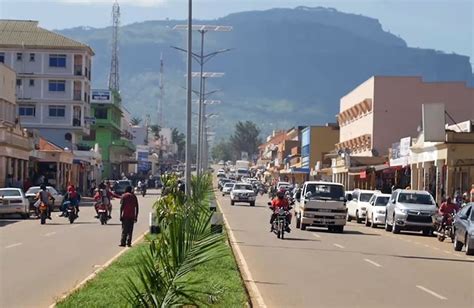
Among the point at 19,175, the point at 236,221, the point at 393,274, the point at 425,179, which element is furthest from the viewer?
the point at 19,175

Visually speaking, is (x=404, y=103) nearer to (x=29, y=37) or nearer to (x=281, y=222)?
(x=29, y=37)

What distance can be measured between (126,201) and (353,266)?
710 centimetres

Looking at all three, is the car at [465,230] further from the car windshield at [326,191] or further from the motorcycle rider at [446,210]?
the car windshield at [326,191]

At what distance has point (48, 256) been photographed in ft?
77.5

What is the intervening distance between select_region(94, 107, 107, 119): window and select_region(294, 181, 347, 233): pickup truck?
87.7m

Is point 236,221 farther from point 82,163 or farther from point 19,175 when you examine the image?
point 82,163

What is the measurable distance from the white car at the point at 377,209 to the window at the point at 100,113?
8071 centimetres

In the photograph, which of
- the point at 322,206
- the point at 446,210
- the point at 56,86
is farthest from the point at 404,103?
the point at 446,210

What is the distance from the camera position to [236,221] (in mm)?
45406

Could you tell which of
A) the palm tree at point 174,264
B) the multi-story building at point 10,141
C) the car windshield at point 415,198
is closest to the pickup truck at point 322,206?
the car windshield at point 415,198

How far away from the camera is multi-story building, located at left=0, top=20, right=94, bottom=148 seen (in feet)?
314

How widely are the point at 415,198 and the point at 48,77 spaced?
62008 millimetres

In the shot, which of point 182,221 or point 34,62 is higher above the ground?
point 34,62

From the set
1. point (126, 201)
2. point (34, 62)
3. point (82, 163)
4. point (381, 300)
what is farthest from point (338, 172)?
point (381, 300)
